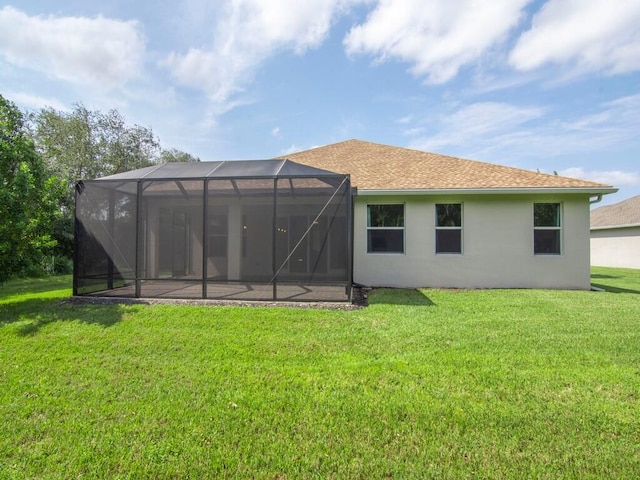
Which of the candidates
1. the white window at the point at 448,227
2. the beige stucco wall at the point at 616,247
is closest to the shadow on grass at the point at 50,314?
the white window at the point at 448,227

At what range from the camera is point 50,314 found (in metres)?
5.72

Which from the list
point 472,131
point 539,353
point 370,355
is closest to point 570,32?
point 472,131

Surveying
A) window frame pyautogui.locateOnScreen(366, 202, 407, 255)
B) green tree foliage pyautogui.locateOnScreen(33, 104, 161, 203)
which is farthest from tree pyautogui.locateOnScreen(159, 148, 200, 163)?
window frame pyautogui.locateOnScreen(366, 202, 407, 255)

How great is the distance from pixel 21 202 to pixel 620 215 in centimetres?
2847

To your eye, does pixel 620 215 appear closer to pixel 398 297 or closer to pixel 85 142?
pixel 398 297

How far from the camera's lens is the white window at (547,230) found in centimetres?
865

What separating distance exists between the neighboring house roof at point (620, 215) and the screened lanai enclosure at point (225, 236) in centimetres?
2055

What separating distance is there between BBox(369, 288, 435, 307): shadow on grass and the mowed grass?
3.81 ft

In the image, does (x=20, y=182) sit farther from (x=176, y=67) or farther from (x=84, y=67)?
(x=84, y=67)

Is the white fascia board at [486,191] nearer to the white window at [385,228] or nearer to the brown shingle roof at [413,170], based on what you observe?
the brown shingle roof at [413,170]

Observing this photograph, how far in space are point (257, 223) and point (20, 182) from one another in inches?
200

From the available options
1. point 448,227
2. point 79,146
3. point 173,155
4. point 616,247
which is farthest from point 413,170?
point 173,155

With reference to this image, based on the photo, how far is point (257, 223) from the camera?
938 cm

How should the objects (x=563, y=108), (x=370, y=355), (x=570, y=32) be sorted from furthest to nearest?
(x=563, y=108)
(x=570, y=32)
(x=370, y=355)
